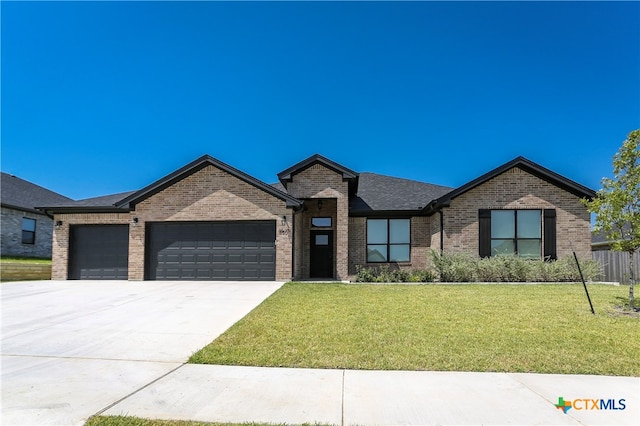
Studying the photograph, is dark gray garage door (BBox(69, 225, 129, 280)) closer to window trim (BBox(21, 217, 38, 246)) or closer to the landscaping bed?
the landscaping bed

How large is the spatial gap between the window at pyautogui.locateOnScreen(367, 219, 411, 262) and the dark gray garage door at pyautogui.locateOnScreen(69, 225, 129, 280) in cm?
1089

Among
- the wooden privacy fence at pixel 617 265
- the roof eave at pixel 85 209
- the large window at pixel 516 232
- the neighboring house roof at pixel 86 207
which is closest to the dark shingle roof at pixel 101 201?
the neighboring house roof at pixel 86 207

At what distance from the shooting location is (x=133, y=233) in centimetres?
1608

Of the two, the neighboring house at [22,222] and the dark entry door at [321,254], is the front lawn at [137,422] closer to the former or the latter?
the dark entry door at [321,254]

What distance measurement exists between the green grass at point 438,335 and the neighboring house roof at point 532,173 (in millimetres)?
6002

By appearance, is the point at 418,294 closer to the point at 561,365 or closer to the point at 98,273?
the point at 561,365

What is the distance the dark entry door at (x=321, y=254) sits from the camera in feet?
59.6

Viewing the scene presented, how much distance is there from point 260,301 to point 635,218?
926 centimetres

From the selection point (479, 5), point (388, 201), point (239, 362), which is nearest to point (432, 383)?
point (239, 362)

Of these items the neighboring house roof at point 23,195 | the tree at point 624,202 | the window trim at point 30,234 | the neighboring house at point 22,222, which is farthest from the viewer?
the window trim at point 30,234

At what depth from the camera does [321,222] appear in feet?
59.6

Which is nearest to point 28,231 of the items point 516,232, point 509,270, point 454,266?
point 454,266

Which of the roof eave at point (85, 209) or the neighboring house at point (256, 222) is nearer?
the neighboring house at point (256, 222)

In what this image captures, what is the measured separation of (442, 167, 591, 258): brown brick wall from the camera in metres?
15.7
